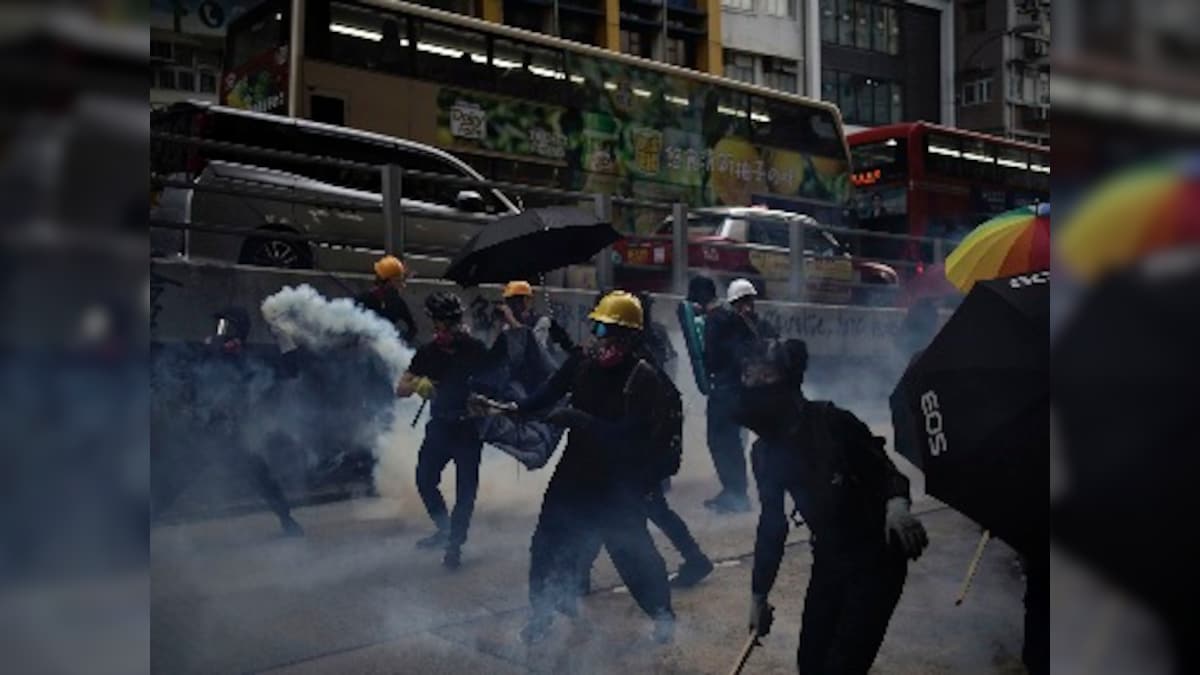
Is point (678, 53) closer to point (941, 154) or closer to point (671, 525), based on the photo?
point (941, 154)

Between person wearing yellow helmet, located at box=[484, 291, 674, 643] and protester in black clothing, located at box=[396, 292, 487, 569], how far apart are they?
0.52ft

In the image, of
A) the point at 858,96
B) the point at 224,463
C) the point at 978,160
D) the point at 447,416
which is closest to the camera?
the point at 224,463

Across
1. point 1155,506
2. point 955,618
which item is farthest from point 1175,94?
point 955,618

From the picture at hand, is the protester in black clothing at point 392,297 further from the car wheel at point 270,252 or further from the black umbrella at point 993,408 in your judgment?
the black umbrella at point 993,408

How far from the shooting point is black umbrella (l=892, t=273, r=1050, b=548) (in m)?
3.17

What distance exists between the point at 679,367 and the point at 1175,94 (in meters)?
1.51

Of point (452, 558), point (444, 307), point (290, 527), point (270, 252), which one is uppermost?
point (270, 252)

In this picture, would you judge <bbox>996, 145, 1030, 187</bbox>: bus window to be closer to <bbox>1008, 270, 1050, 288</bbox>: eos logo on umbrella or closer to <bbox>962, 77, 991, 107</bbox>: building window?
<bbox>962, 77, 991, 107</bbox>: building window

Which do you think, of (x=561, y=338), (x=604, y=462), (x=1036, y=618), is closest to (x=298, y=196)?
(x=561, y=338)

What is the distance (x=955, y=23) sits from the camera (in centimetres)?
386

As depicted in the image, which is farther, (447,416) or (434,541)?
(447,416)

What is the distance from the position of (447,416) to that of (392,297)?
370mm

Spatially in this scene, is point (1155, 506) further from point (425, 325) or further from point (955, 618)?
point (425, 325)

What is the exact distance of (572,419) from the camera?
323cm
